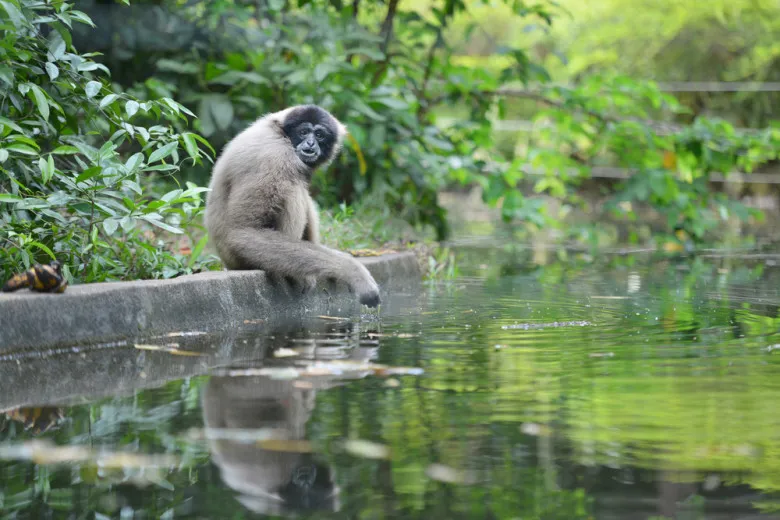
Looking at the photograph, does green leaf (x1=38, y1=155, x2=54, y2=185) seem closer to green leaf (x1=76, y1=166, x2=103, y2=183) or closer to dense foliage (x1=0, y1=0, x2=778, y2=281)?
green leaf (x1=76, y1=166, x2=103, y2=183)

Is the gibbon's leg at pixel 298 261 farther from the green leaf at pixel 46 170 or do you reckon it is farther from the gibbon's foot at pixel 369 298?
the green leaf at pixel 46 170

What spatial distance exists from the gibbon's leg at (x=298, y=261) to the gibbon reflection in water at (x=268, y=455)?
242cm

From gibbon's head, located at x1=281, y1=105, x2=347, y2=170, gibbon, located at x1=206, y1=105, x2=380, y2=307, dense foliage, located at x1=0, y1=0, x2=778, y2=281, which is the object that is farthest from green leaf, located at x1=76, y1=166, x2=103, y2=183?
dense foliage, located at x1=0, y1=0, x2=778, y2=281

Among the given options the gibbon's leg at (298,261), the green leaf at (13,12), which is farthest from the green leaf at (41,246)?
the gibbon's leg at (298,261)

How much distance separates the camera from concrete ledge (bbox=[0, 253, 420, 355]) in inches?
213

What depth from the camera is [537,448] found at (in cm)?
367

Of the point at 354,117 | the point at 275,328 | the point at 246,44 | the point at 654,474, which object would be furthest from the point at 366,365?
the point at 246,44

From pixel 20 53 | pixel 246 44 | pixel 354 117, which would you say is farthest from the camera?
pixel 246 44

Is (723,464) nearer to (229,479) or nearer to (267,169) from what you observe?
(229,479)

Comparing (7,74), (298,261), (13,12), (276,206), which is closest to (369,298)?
(298,261)

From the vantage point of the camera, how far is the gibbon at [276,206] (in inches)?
284

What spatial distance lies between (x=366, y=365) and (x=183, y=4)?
9137 mm

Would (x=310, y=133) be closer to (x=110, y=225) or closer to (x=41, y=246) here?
(x=110, y=225)

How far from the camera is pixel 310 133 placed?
7.98 metres
